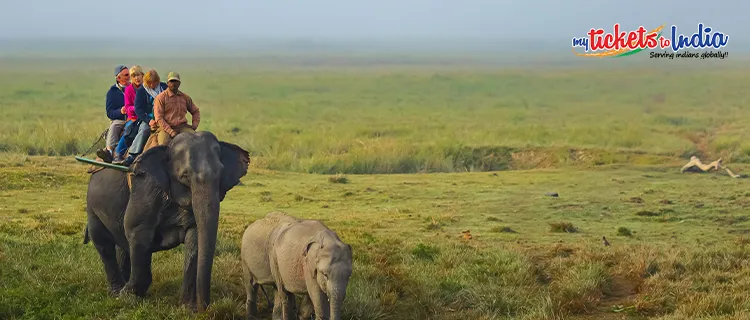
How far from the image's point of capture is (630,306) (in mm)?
10148

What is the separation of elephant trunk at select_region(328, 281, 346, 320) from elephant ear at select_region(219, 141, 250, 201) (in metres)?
2.05

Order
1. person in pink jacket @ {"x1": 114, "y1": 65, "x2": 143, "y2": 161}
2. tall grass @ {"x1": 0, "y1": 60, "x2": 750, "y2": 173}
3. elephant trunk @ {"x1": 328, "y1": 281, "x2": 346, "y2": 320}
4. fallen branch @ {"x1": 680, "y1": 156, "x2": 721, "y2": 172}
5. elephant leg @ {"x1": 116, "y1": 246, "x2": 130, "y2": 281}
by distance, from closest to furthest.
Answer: elephant trunk @ {"x1": 328, "y1": 281, "x2": 346, "y2": 320} → person in pink jacket @ {"x1": 114, "y1": 65, "x2": 143, "y2": 161} → elephant leg @ {"x1": 116, "y1": 246, "x2": 130, "y2": 281} → fallen branch @ {"x1": 680, "y1": 156, "x2": 721, "y2": 172} → tall grass @ {"x1": 0, "y1": 60, "x2": 750, "y2": 173}

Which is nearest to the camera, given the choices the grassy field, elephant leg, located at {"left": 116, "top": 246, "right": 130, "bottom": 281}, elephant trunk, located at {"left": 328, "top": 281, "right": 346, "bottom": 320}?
elephant trunk, located at {"left": 328, "top": 281, "right": 346, "bottom": 320}

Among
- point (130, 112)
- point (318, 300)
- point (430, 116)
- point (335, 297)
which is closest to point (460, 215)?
Result: point (130, 112)

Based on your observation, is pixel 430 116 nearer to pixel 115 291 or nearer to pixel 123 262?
pixel 123 262

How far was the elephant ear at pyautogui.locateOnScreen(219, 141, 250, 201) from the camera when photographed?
29.9ft

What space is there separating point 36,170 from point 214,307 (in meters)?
12.6

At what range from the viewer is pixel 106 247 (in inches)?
397

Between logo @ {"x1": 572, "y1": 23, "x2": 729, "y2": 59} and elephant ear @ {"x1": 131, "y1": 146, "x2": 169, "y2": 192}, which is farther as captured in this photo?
logo @ {"x1": 572, "y1": 23, "x2": 729, "y2": 59}

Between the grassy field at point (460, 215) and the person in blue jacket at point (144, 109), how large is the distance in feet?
4.45

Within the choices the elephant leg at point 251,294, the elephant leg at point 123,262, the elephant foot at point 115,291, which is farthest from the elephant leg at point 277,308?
the elephant leg at point 123,262

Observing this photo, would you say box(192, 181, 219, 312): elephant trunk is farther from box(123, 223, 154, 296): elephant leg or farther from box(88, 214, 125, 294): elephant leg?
box(88, 214, 125, 294): elephant leg

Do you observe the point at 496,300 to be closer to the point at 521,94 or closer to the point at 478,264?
the point at 478,264

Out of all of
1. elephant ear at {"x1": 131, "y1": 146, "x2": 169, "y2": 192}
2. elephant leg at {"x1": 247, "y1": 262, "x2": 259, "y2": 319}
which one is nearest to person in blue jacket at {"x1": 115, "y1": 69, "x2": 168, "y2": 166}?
elephant ear at {"x1": 131, "y1": 146, "x2": 169, "y2": 192}
